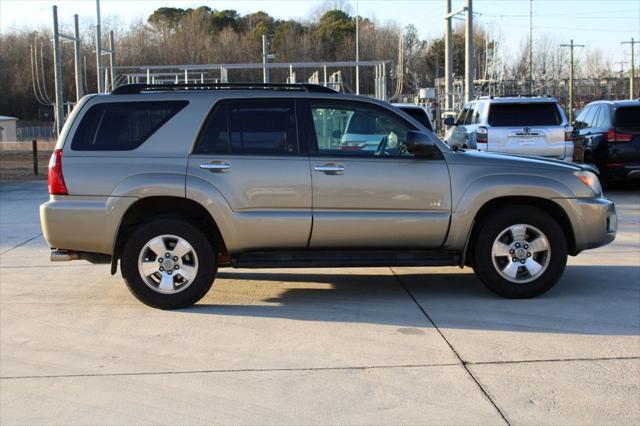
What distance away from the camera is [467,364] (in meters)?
5.21

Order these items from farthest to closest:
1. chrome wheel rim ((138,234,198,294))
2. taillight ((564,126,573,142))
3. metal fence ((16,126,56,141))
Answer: metal fence ((16,126,56,141)) < taillight ((564,126,573,142)) < chrome wheel rim ((138,234,198,294))

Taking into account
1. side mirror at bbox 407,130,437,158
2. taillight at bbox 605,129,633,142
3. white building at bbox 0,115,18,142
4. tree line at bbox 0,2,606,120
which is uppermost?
tree line at bbox 0,2,606,120

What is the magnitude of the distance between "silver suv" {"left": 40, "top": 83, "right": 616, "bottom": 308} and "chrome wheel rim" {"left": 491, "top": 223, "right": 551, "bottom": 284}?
11 millimetres

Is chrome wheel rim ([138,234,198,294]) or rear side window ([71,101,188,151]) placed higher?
rear side window ([71,101,188,151])

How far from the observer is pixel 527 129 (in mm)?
14148

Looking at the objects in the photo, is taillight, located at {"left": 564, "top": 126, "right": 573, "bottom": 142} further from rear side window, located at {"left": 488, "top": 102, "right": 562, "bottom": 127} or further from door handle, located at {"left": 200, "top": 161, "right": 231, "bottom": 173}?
door handle, located at {"left": 200, "top": 161, "right": 231, "bottom": 173}

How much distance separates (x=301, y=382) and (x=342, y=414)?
59 centimetres

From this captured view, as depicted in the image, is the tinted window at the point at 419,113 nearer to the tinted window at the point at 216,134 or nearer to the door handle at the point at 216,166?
the tinted window at the point at 216,134

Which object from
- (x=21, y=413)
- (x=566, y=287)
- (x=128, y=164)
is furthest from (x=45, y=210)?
(x=566, y=287)

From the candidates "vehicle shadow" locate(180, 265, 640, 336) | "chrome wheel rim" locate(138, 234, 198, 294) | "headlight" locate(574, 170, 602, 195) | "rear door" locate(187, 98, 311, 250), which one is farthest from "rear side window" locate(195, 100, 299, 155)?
"headlight" locate(574, 170, 602, 195)

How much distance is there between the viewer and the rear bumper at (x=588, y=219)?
6855mm

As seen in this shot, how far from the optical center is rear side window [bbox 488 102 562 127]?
1423 centimetres

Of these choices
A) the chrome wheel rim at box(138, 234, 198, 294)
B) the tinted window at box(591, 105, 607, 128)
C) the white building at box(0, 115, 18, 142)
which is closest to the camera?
the chrome wheel rim at box(138, 234, 198, 294)

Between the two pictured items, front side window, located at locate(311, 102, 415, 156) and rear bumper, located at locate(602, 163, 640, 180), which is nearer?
front side window, located at locate(311, 102, 415, 156)
